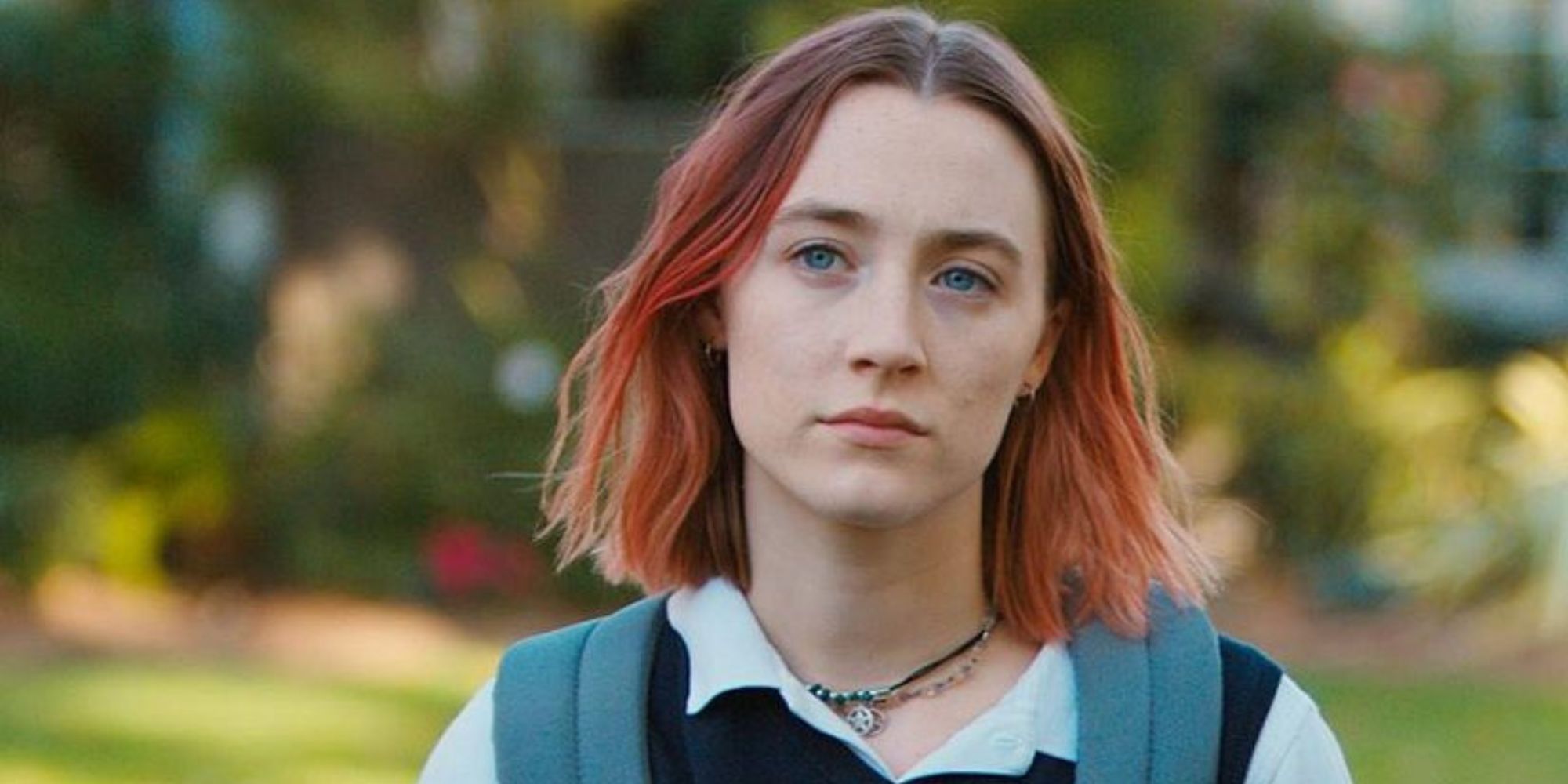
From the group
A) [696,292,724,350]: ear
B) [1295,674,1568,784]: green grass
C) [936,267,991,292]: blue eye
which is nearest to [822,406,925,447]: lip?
[936,267,991,292]: blue eye

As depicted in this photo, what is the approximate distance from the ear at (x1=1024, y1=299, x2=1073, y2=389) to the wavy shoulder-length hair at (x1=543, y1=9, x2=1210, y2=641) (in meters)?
0.01

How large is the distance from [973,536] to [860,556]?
5.2 inches

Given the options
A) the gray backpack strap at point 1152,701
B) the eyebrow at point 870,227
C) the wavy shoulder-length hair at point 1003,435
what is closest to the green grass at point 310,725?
the wavy shoulder-length hair at point 1003,435

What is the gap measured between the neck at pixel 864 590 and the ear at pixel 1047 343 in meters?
0.13

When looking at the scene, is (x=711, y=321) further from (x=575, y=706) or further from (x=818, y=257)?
(x=575, y=706)

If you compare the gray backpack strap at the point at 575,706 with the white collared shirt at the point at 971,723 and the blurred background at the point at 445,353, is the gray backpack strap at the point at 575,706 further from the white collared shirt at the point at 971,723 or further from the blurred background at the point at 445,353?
the blurred background at the point at 445,353

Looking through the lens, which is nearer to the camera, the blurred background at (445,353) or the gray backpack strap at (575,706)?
the gray backpack strap at (575,706)

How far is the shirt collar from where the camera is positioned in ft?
9.26

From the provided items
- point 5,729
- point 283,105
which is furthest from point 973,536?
point 283,105

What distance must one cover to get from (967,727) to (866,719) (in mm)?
94

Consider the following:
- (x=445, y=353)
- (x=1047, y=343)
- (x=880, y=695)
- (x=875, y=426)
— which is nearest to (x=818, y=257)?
(x=875, y=426)

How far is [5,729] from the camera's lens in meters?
8.46

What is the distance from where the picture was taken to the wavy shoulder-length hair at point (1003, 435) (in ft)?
9.31

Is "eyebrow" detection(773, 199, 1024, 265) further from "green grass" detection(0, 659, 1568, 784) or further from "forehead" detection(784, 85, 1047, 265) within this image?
"green grass" detection(0, 659, 1568, 784)
